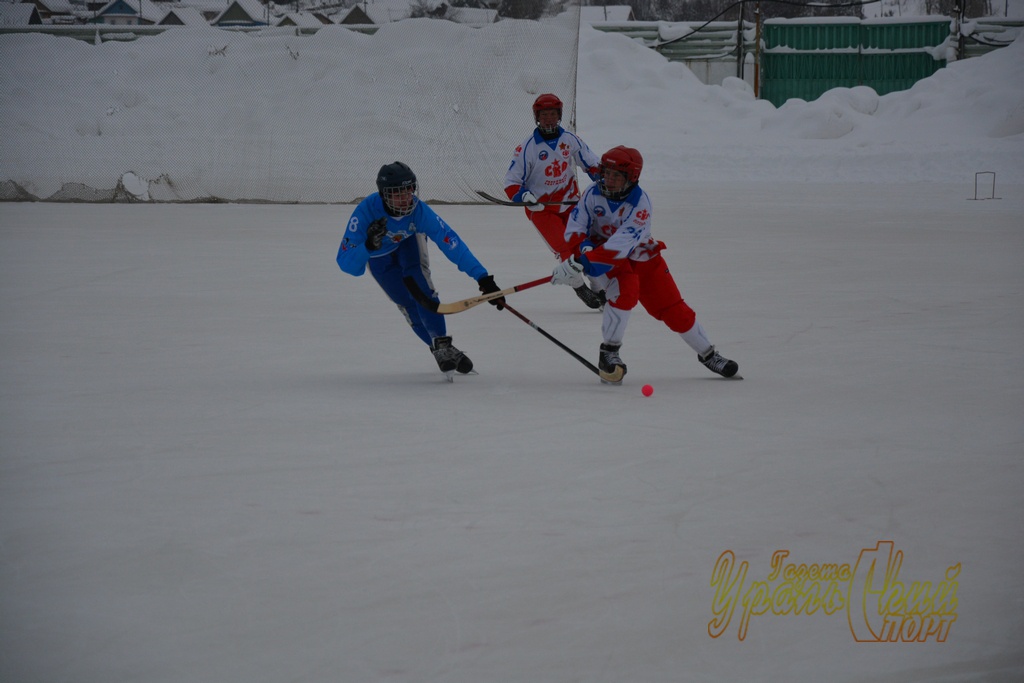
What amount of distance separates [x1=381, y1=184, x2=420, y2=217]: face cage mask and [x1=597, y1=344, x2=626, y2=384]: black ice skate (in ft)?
3.25

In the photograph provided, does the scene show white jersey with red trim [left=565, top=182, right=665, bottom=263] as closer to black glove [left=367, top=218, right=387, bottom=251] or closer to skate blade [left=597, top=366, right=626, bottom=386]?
skate blade [left=597, top=366, right=626, bottom=386]

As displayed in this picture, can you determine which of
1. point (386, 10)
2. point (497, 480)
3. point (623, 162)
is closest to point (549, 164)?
point (623, 162)

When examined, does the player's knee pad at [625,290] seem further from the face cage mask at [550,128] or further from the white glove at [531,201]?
the face cage mask at [550,128]

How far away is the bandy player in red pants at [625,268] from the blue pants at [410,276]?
2.05ft

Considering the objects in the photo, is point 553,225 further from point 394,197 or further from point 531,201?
point 394,197

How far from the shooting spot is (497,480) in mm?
3186

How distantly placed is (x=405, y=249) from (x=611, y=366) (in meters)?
1.06

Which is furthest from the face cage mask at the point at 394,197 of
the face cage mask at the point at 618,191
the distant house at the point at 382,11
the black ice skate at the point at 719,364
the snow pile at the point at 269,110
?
the distant house at the point at 382,11

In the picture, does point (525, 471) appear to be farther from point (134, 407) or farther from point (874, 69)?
point (874, 69)

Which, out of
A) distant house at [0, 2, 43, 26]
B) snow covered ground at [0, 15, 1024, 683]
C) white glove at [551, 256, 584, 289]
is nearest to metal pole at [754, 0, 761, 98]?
distant house at [0, 2, 43, 26]

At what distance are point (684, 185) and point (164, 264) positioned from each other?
31.4 ft

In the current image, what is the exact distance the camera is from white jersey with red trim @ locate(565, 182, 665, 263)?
15.1 feet

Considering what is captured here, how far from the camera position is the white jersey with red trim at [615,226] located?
4609 millimetres

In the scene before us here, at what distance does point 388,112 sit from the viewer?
14.5 meters
